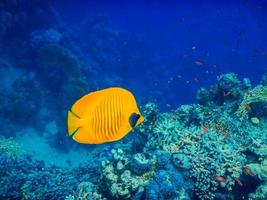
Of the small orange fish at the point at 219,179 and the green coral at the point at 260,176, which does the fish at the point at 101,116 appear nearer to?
the small orange fish at the point at 219,179

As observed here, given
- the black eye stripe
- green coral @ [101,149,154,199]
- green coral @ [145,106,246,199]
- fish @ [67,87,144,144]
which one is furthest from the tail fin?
green coral @ [145,106,246,199]

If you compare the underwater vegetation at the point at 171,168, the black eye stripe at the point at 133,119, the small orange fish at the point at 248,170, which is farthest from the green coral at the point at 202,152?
the black eye stripe at the point at 133,119

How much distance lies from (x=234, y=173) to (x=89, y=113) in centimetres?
392

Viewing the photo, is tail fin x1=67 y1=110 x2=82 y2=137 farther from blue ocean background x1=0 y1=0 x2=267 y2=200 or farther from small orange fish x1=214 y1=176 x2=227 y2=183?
small orange fish x1=214 y1=176 x2=227 y2=183

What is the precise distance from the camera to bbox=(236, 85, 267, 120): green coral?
8.23 meters

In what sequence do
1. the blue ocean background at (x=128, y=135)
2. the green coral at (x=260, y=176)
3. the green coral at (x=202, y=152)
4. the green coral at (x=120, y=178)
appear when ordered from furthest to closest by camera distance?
the green coral at (x=260, y=176) < the green coral at (x=202, y=152) < the blue ocean background at (x=128, y=135) < the green coral at (x=120, y=178)

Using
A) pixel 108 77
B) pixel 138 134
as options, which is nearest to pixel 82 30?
pixel 108 77

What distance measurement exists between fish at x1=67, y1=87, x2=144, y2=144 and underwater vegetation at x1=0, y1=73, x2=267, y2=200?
209 cm

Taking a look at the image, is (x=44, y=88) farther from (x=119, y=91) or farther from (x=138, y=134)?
(x=119, y=91)

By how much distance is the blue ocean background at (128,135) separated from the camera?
5043mm

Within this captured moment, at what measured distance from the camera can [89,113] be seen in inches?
96.2

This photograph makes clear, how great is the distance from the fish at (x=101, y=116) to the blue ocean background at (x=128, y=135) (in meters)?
2.10

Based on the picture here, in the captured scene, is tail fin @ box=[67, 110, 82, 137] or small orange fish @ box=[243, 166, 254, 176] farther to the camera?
small orange fish @ box=[243, 166, 254, 176]

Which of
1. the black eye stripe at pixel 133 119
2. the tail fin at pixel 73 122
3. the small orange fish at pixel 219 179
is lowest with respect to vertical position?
the black eye stripe at pixel 133 119
